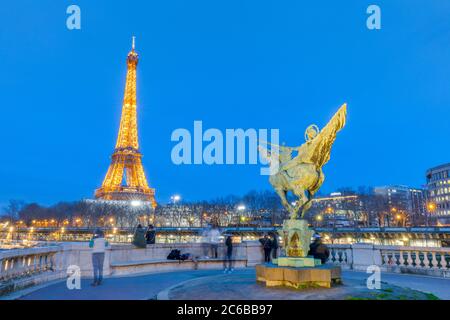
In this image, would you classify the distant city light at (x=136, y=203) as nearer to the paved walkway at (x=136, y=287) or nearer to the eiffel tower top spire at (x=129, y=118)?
the eiffel tower top spire at (x=129, y=118)

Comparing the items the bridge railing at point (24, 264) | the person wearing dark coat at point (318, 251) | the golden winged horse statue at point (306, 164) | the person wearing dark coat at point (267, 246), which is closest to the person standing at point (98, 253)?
the bridge railing at point (24, 264)

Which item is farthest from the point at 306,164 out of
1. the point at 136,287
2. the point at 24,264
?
the point at 24,264

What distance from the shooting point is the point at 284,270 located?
1126cm

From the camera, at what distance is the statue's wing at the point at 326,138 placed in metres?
12.1

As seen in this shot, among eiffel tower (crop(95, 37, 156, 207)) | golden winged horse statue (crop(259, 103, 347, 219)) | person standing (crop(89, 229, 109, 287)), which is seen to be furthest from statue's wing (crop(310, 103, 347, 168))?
eiffel tower (crop(95, 37, 156, 207))

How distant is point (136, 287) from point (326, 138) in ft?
27.2

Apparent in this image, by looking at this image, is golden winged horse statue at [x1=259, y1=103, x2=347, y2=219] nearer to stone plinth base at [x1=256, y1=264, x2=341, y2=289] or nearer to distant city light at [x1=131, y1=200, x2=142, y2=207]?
stone plinth base at [x1=256, y1=264, x2=341, y2=289]

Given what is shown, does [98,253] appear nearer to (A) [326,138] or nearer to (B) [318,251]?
(B) [318,251]

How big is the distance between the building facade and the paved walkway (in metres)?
120

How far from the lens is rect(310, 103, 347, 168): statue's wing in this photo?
12148 millimetres

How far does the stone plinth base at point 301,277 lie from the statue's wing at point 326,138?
367 cm

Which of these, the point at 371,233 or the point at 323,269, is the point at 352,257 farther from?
the point at 371,233
